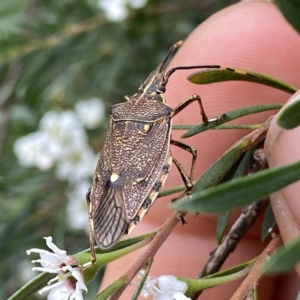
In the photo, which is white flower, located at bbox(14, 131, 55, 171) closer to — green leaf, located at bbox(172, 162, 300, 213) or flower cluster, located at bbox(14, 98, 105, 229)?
flower cluster, located at bbox(14, 98, 105, 229)

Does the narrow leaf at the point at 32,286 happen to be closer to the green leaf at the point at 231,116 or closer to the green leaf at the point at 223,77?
the green leaf at the point at 231,116

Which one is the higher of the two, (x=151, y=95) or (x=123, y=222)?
(x=151, y=95)

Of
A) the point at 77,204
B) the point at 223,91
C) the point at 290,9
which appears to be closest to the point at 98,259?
the point at 290,9

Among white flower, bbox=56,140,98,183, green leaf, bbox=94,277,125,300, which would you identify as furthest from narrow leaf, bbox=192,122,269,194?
white flower, bbox=56,140,98,183

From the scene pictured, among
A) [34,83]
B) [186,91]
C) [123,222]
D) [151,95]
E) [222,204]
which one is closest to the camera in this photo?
[222,204]

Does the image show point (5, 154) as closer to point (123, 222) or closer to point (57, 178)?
point (57, 178)

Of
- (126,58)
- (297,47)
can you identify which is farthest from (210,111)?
(126,58)

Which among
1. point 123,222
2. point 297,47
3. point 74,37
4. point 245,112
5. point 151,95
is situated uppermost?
point 74,37
